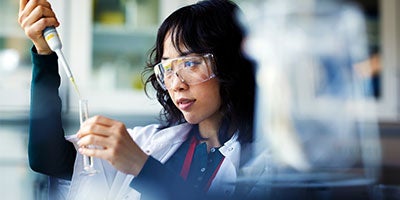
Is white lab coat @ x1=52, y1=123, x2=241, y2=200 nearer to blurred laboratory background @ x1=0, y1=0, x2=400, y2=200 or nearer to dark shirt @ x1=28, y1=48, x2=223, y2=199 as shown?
dark shirt @ x1=28, y1=48, x2=223, y2=199

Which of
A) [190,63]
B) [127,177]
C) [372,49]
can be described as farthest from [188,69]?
[372,49]

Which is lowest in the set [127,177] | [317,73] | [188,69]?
[317,73]

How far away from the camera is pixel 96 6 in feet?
8.67

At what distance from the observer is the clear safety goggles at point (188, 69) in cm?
82

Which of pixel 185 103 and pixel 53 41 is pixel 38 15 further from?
pixel 185 103

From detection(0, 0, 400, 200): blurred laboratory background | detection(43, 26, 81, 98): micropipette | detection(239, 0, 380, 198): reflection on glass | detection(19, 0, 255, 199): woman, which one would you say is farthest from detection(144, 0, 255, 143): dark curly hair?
detection(239, 0, 380, 198): reflection on glass

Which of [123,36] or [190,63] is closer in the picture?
[190,63]

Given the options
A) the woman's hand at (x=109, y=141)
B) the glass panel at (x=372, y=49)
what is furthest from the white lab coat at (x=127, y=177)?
the glass panel at (x=372, y=49)

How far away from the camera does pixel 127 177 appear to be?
2.67 feet

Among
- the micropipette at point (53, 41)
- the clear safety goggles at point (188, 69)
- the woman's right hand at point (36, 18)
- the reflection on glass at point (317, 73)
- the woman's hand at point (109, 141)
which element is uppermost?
the woman's right hand at point (36, 18)

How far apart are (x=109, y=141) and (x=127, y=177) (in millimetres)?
144

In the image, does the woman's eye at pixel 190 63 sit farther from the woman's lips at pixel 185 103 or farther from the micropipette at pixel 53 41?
the micropipette at pixel 53 41

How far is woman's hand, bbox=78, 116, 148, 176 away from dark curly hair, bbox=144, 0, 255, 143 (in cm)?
19

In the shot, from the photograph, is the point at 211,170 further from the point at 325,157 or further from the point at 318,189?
the point at 325,157
